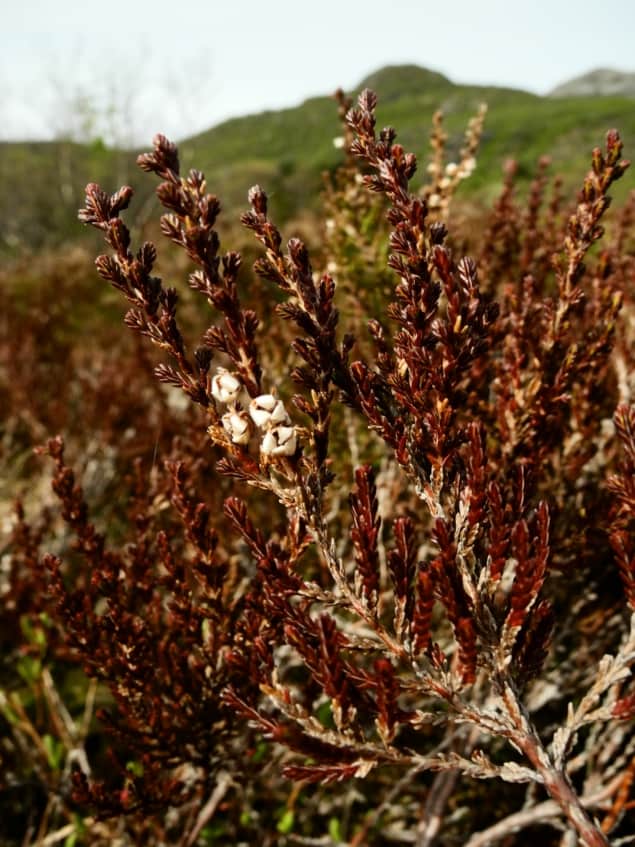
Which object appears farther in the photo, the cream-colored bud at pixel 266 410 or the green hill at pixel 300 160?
the green hill at pixel 300 160

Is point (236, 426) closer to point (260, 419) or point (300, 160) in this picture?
point (260, 419)

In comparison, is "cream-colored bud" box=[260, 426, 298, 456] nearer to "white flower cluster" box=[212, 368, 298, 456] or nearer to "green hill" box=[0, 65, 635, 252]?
"white flower cluster" box=[212, 368, 298, 456]

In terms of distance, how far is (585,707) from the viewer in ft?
3.72

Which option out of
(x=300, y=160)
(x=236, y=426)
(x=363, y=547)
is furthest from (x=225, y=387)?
(x=300, y=160)

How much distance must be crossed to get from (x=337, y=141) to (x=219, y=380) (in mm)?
2079

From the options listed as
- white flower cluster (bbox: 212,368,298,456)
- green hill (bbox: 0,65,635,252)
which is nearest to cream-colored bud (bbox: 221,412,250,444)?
white flower cluster (bbox: 212,368,298,456)

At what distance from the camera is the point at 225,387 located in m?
1.17

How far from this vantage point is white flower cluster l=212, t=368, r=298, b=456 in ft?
3.70

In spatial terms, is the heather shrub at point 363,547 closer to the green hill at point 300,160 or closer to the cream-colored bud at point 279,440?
the cream-colored bud at point 279,440

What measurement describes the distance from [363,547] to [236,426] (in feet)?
1.06

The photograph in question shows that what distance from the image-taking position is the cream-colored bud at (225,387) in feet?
3.82

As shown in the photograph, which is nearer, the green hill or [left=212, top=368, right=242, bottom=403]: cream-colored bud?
[left=212, top=368, right=242, bottom=403]: cream-colored bud

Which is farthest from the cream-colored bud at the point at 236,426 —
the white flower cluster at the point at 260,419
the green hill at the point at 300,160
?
the green hill at the point at 300,160

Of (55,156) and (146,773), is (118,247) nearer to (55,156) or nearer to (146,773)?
(146,773)
